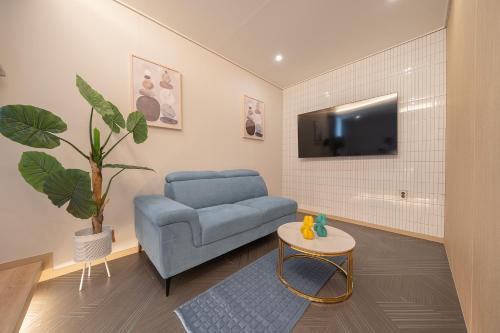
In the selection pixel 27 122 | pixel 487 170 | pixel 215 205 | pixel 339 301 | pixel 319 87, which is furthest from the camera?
pixel 319 87

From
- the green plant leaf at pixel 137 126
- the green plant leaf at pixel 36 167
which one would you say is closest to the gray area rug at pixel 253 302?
the green plant leaf at pixel 36 167

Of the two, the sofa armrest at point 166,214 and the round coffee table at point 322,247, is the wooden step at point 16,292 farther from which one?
the round coffee table at point 322,247

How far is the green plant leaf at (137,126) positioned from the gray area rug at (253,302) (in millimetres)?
1456

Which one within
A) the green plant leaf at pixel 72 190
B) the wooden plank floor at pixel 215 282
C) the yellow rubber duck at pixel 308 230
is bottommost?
the wooden plank floor at pixel 215 282

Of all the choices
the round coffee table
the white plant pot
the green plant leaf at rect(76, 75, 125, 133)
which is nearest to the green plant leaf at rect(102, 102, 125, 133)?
the green plant leaf at rect(76, 75, 125, 133)

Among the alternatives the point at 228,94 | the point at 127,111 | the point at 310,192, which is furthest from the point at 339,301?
the point at 228,94

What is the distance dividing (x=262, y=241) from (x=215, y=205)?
79 centimetres

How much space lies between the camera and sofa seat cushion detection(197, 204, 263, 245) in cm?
156

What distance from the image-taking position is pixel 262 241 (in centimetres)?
232

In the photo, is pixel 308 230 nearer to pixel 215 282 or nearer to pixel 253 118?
pixel 215 282

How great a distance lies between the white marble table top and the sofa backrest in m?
1.03

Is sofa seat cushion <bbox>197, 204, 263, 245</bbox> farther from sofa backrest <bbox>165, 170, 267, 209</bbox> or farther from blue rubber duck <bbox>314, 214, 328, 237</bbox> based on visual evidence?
blue rubber duck <bbox>314, 214, 328, 237</bbox>

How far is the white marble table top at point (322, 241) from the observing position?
4.20 ft

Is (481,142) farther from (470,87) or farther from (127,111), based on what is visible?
(127,111)
